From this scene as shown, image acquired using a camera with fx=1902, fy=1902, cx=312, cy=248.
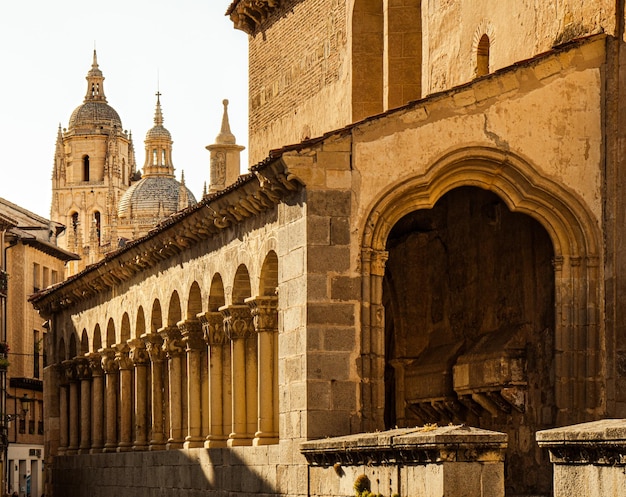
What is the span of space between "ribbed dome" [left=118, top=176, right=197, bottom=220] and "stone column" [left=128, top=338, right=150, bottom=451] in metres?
149

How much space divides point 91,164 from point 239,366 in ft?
547

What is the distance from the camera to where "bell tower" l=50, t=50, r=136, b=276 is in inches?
7569

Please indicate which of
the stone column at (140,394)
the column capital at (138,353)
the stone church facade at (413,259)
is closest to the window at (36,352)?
the stone column at (140,394)

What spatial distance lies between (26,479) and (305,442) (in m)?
58.8


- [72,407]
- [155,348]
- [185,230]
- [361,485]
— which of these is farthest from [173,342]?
[361,485]

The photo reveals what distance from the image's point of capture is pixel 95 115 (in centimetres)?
19212

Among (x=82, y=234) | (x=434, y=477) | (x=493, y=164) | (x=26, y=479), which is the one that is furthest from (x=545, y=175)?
(x=82, y=234)

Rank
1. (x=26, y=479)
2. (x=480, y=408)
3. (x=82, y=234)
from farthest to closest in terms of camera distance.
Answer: (x=82, y=234), (x=26, y=479), (x=480, y=408)

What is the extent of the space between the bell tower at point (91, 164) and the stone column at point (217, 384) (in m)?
159

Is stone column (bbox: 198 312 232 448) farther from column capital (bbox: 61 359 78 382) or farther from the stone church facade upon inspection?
column capital (bbox: 61 359 78 382)

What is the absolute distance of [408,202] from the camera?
2492cm

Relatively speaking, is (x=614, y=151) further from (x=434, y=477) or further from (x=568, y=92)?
(x=434, y=477)

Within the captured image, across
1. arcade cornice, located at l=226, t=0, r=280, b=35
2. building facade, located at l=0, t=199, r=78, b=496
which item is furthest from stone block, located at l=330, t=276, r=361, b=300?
building facade, located at l=0, t=199, r=78, b=496

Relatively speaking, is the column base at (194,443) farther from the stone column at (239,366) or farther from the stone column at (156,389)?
the stone column at (156,389)
